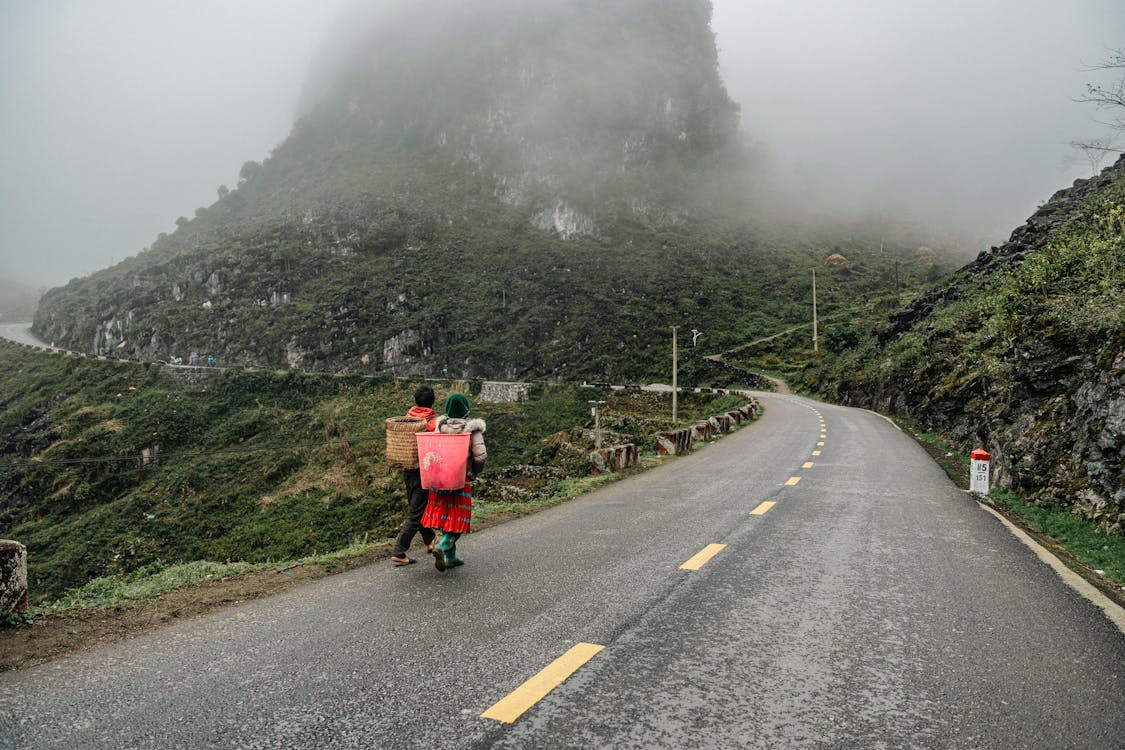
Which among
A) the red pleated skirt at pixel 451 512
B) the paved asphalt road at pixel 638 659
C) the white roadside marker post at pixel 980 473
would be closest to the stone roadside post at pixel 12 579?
the paved asphalt road at pixel 638 659

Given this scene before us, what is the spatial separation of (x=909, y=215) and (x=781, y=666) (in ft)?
501

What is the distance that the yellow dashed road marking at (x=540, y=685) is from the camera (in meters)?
2.99

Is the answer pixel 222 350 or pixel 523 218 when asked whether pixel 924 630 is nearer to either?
pixel 222 350

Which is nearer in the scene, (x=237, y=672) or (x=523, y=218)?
(x=237, y=672)

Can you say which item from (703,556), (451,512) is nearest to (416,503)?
(451,512)

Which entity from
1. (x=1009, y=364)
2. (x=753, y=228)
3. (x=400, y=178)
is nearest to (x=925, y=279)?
(x=753, y=228)

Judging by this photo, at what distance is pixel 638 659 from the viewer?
3678 mm

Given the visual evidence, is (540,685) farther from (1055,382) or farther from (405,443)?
(1055,382)

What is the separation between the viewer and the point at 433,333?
7300cm

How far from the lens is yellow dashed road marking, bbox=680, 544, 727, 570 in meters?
5.83

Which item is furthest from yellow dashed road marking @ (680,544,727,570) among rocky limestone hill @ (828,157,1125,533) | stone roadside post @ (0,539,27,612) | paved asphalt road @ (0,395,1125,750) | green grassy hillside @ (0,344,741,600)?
green grassy hillside @ (0,344,741,600)

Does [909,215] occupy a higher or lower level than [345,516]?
higher

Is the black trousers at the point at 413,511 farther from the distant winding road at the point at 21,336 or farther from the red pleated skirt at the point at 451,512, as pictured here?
the distant winding road at the point at 21,336

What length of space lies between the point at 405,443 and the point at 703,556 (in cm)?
332
